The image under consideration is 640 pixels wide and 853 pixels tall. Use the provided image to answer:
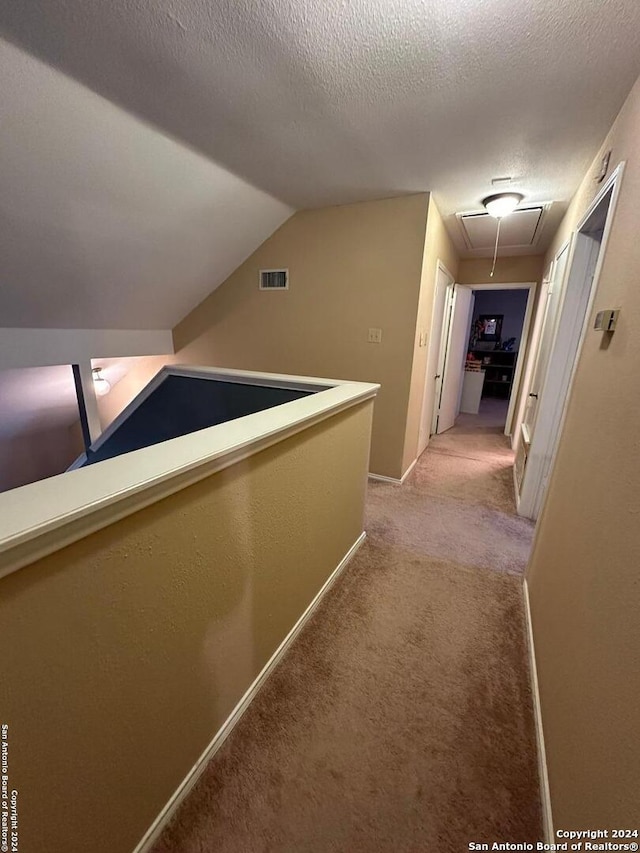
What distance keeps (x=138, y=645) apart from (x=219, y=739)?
64 centimetres

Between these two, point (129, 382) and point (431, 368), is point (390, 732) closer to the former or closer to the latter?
point (431, 368)

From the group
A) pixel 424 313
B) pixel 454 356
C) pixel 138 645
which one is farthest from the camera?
pixel 454 356

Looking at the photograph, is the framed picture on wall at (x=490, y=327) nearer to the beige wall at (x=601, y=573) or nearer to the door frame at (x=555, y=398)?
the door frame at (x=555, y=398)

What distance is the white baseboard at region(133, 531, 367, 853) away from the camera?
90 centimetres

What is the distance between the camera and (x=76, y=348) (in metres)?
3.19

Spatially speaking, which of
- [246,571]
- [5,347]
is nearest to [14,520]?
[246,571]

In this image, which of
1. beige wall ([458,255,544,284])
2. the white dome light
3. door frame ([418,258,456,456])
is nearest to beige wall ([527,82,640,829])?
the white dome light

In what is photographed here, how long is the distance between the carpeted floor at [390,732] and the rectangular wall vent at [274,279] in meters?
2.47

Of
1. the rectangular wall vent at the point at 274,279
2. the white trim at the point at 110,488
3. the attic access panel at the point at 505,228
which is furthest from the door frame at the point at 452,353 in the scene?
the white trim at the point at 110,488

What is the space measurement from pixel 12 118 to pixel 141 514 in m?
1.98

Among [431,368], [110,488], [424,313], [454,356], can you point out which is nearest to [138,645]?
[110,488]

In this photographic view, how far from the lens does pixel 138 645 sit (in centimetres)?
78

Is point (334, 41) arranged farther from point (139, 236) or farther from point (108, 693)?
point (108, 693)

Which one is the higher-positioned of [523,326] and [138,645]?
[523,326]
